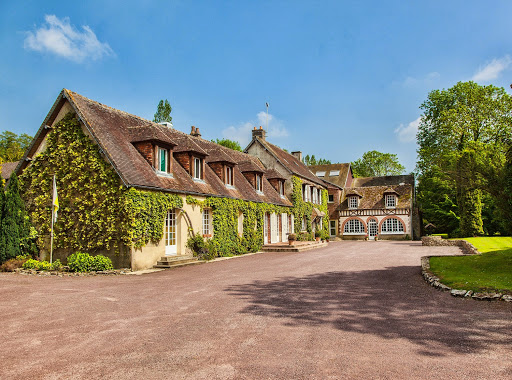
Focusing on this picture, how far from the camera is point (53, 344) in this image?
6.10m

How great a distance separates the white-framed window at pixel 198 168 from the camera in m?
20.9

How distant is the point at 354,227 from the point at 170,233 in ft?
94.2

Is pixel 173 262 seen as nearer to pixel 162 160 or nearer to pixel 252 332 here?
pixel 162 160

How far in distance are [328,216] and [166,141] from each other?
28.4 meters

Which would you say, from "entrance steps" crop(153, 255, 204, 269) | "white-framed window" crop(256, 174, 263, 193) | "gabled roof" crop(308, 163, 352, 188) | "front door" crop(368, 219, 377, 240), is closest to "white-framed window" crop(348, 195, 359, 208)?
"front door" crop(368, 219, 377, 240)

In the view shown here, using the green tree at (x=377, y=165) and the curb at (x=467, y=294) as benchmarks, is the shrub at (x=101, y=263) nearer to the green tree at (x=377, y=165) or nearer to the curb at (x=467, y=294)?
the curb at (x=467, y=294)

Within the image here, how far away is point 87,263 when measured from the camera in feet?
48.4

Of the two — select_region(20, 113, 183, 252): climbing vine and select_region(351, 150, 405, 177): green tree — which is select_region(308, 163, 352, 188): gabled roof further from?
Result: select_region(20, 113, 183, 252): climbing vine

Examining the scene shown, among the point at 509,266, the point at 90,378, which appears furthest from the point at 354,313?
the point at 509,266

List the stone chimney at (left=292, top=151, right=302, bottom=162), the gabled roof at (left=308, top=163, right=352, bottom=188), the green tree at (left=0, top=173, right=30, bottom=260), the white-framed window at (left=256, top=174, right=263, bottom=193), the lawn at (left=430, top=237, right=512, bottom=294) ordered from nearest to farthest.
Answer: the lawn at (left=430, top=237, right=512, bottom=294), the green tree at (left=0, top=173, right=30, bottom=260), the white-framed window at (left=256, top=174, right=263, bottom=193), the stone chimney at (left=292, top=151, right=302, bottom=162), the gabled roof at (left=308, top=163, right=352, bottom=188)

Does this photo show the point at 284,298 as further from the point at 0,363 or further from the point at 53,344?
the point at 0,363

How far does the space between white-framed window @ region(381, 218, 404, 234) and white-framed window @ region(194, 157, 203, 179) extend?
1038 inches

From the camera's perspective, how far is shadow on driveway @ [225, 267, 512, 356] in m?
6.19

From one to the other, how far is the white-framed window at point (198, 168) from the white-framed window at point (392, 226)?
26372 millimetres
